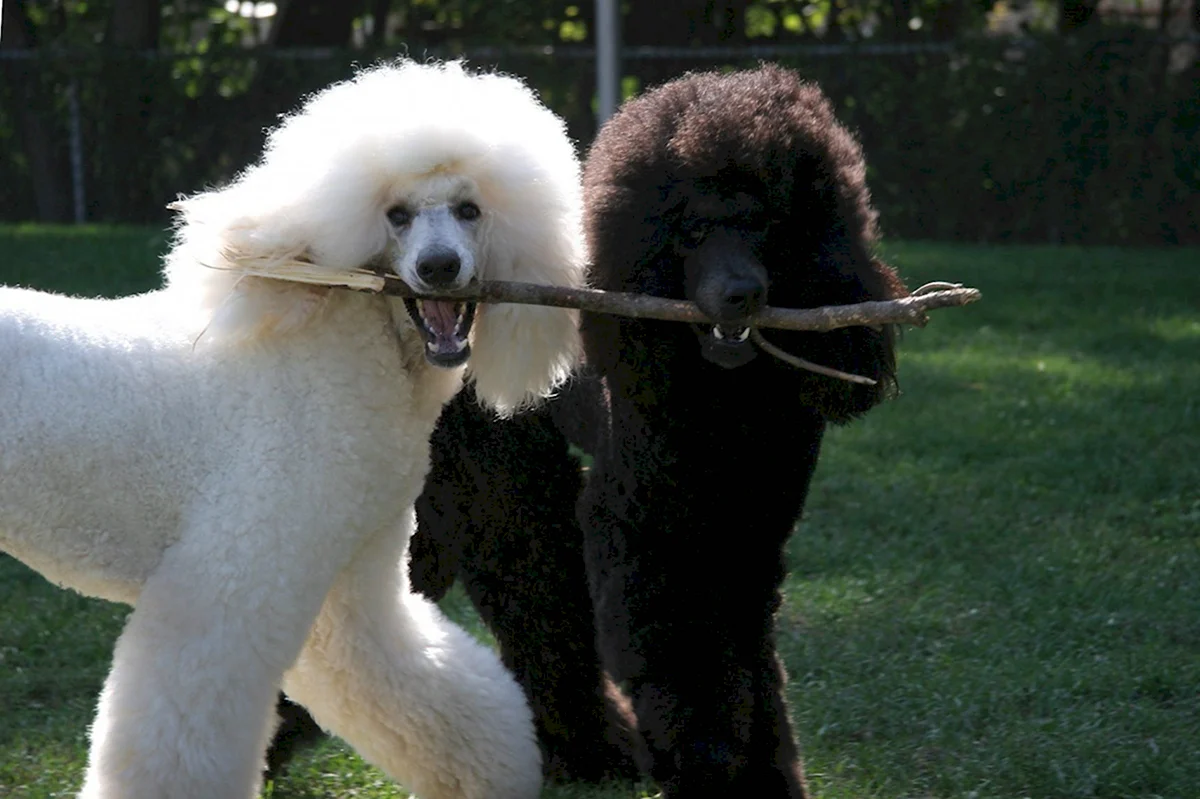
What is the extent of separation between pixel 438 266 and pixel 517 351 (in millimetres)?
297

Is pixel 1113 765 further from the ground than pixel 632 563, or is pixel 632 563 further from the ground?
pixel 632 563

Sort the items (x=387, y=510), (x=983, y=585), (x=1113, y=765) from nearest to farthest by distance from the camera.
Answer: (x=387, y=510) < (x=1113, y=765) < (x=983, y=585)

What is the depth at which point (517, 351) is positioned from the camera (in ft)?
10.8

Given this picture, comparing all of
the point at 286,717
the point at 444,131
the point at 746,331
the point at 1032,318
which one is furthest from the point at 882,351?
the point at 1032,318

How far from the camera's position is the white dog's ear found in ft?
10.7

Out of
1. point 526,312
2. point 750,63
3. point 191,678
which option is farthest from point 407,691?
point 750,63

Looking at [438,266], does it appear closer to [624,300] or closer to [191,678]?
[624,300]

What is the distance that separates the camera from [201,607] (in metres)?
3.05

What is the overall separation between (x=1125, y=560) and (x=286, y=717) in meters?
2.89

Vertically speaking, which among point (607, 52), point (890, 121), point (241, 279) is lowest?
point (890, 121)

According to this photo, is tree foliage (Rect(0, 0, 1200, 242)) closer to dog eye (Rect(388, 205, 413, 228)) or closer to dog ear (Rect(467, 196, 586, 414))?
dog ear (Rect(467, 196, 586, 414))

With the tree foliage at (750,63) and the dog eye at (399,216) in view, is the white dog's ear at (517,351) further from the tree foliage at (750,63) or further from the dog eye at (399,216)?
the tree foliage at (750,63)

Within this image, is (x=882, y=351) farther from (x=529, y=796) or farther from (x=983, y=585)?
(x=983, y=585)

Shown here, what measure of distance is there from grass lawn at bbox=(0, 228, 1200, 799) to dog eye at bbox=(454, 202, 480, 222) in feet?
4.84
